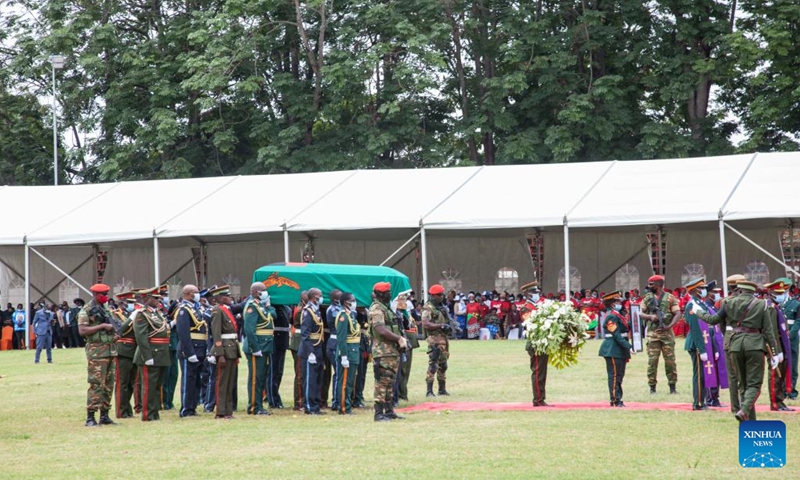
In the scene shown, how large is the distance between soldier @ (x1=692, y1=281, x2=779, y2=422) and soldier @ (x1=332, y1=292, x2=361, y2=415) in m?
5.43

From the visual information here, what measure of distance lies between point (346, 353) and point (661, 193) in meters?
16.8

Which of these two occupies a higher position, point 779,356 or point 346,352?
point 346,352

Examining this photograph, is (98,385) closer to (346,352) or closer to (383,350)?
(346,352)

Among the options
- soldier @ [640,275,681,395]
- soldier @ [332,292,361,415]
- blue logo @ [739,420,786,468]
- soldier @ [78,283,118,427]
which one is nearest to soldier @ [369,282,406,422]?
soldier @ [332,292,361,415]

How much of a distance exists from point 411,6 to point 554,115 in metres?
7.29

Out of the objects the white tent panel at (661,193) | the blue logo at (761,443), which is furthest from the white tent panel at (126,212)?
the blue logo at (761,443)

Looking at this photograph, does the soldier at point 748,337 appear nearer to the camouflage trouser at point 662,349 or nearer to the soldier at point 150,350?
the camouflage trouser at point 662,349

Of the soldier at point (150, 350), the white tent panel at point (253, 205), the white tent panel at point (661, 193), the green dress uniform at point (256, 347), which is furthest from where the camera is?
the white tent panel at point (253, 205)

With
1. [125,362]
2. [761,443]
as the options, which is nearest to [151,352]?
[125,362]

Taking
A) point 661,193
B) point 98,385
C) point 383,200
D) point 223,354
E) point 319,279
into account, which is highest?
point 383,200

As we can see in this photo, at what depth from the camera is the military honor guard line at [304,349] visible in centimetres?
1568

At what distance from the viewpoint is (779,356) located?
13.9 meters

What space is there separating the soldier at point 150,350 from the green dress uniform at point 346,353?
2.47m

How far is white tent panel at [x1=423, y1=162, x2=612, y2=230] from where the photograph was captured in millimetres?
31312
